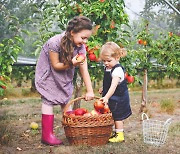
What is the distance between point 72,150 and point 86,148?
107 millimetres

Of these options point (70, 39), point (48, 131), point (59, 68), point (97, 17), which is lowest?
point (48, 131)

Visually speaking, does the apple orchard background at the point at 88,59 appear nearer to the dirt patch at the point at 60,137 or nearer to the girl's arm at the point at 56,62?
the dirt patch at the point at 60,137

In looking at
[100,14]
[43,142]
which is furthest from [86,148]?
[100,14]

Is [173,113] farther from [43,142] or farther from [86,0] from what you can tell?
[43,142]

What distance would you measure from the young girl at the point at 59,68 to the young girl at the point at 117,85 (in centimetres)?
20

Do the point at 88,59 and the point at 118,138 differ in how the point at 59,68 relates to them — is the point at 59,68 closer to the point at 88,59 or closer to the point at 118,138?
the point at 118,138

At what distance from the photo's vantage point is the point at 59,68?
2.79 meters

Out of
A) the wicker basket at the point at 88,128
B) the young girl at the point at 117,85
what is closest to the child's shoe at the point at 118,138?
the young girl at the point at 117,85

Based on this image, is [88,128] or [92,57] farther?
[92,57]

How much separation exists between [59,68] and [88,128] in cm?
49

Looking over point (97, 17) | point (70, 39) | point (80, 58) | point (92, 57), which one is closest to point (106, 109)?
point (80, 58)

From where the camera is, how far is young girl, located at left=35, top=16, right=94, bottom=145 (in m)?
2.76

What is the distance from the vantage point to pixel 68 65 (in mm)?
2766

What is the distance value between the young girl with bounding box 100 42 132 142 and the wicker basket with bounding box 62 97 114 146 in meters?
0.23
